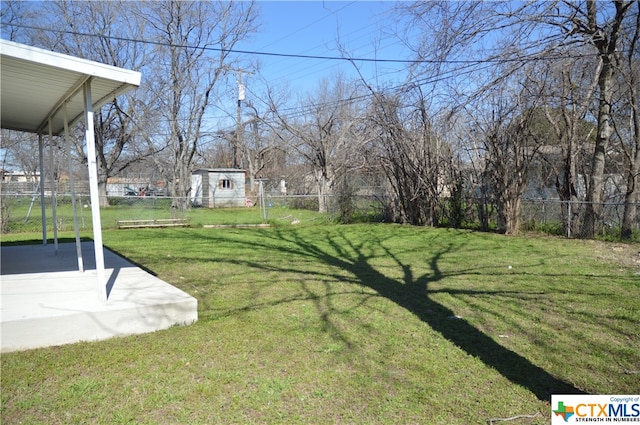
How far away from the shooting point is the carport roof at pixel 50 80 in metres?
3.91

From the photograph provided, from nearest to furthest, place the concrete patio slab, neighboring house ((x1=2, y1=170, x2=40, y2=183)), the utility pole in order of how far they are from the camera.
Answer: the concrete patio slab, the utility pole, neighboring house ((x1=2, y1=170, x2=40, y2=183))

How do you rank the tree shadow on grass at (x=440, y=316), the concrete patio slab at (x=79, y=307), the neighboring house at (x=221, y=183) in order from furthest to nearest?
the neighboring house at (x=221, y=183) < the concrete patio slab at (x=79, y=307) < the tree shadow on grass at (x=440, y=316)

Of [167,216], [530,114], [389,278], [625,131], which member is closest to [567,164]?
[530,114]

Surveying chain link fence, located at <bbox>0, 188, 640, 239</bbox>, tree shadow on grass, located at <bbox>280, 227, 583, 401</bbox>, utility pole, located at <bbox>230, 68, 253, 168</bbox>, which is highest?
utility pole, located at <bbox>230, 68, 253, 168</bbox>

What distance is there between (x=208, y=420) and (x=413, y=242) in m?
9.07

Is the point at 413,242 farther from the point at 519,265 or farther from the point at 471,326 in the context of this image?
the point at 471,326

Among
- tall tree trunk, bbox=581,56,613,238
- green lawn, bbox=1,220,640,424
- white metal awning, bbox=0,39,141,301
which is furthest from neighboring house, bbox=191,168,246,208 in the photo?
white metal awning, bbox=0,39,141,301

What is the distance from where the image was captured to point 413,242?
11.2 m

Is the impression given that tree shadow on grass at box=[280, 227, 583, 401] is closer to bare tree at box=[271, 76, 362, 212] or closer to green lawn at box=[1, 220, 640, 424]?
green lawn at box=[1, 220, 640, 424]

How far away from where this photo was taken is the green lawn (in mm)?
2932

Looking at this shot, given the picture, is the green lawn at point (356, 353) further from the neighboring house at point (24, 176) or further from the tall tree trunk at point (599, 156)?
the neighboring house at point (24, 176)

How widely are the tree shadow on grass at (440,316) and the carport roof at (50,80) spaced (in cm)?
420

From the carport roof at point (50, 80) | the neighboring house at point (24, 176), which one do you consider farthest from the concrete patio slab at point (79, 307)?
the neighboring house at point (24, 176)

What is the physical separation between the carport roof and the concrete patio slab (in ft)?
7.62
